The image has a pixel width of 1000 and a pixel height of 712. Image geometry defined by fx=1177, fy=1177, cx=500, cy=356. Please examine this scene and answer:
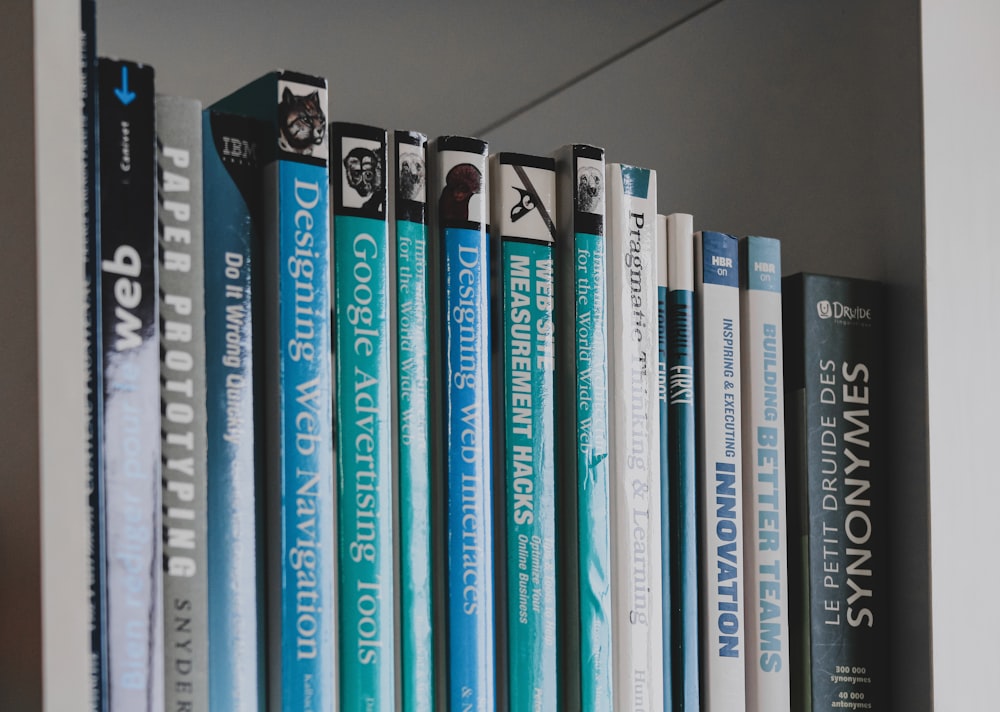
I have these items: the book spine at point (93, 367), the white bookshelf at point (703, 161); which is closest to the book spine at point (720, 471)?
the white bookshelf at point (703, 161)

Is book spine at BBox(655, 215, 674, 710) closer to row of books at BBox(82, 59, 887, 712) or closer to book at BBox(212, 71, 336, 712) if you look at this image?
row of books at BBox(82, 59, 887, 712)

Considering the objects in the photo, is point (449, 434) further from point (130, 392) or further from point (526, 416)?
point (130, 392)

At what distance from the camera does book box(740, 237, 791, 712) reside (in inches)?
25.8

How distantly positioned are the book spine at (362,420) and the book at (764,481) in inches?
8.9

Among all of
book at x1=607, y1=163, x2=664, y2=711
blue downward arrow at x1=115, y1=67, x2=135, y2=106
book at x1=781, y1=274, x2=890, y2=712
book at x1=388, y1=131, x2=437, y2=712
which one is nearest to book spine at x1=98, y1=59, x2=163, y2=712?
blue downward arrow at x1=115, y1=67, x2=135, y2=106

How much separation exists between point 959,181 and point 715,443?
9.1 inches

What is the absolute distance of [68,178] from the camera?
0.44 m

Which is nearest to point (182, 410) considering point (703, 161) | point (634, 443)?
point (634, 443)

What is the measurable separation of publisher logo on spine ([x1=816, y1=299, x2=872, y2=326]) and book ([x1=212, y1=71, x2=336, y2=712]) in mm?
318

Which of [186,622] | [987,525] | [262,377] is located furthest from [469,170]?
[987,525]

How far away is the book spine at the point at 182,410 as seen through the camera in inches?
18.5

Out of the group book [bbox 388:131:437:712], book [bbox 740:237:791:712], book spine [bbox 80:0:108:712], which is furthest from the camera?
book [bbox 740:237:791:712]

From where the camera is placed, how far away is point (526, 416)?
59cm

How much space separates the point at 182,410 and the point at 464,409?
142 millimetres
